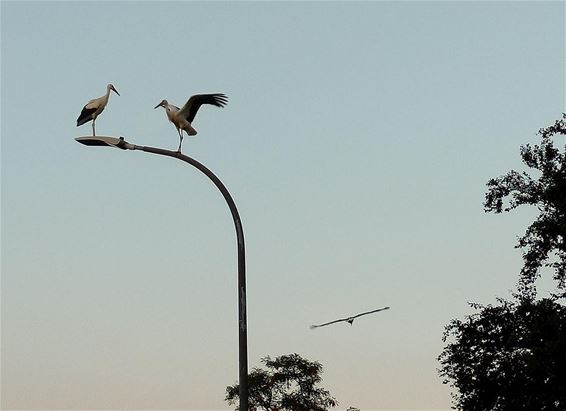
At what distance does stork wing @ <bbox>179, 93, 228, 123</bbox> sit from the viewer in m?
20.3

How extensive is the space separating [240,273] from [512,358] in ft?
90.4

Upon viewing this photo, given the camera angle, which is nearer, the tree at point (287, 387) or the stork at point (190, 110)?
the stork at point (190, 110)

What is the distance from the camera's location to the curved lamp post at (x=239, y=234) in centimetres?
1883

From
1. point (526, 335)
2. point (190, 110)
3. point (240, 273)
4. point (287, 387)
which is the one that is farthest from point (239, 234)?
point (287, 387)

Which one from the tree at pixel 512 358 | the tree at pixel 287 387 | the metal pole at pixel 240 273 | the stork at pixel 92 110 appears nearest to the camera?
the metal pole at pixel 240 273

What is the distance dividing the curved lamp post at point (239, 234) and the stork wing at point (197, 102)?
2.37 ft

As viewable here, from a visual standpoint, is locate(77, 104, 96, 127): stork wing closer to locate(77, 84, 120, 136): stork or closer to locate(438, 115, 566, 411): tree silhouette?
locate(77, 84, 120, 136): stork

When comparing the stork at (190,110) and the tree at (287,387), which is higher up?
the tree at (287,387)

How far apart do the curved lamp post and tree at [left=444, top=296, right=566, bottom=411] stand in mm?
23098

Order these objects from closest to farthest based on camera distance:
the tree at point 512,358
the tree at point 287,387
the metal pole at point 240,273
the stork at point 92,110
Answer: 1. the metal pole at point 240,273
2. the stork at point 92,110
3. the tree at point 512,358
4. the tree at point 287,387

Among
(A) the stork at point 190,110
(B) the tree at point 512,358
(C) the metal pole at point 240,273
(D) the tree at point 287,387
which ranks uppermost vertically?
(D) the tree at point 287,387

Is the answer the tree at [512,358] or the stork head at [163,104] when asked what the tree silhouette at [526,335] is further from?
the stork head at [163,104]

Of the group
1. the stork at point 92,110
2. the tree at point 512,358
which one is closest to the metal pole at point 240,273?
the stork at point 92,110

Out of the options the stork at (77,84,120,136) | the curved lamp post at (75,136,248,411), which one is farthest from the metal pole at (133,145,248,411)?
the stork at (77,84,120,136)
